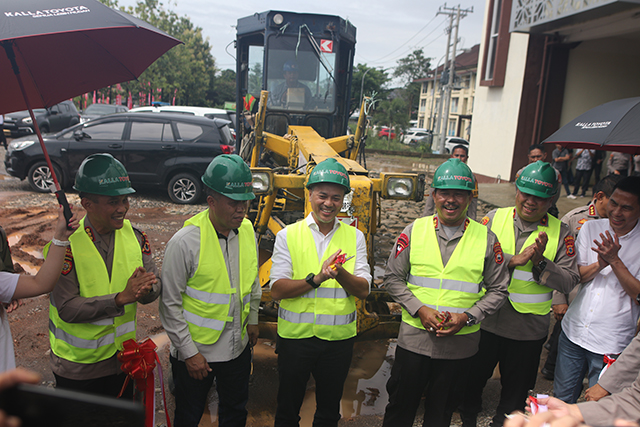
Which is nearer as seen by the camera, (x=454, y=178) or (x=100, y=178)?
(x=100, y=178)

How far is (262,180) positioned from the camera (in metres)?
3.80

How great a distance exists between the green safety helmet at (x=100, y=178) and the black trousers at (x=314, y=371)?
1.27 metres

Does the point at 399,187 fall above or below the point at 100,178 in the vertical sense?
below

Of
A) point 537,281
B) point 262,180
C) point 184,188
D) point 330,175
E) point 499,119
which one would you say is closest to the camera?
point 330,175

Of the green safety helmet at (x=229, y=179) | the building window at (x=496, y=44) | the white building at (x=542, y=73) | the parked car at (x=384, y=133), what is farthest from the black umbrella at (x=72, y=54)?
the parked car at (x=384, y=133)

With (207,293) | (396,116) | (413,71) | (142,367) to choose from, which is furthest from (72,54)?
(413,71)

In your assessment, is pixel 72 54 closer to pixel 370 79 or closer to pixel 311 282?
pixel 311 282

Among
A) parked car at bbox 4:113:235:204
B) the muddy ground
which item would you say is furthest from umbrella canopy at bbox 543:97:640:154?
parked car at bbox 4:113:235:204

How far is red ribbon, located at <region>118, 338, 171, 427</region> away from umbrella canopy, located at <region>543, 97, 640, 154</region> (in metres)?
2.76

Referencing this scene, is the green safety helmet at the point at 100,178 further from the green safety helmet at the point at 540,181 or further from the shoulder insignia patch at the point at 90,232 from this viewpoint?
the green safety helmet at the point at 540,181

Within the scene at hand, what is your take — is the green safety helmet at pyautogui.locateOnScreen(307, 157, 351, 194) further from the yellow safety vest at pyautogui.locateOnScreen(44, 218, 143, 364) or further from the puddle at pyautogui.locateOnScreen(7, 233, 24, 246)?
the puddle at pyautogui.locateOnScreen(7, 233, 24, 246)

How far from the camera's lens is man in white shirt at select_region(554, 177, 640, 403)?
101 inches

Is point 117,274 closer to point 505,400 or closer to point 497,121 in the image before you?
point 505,400

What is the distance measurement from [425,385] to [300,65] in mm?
5149
